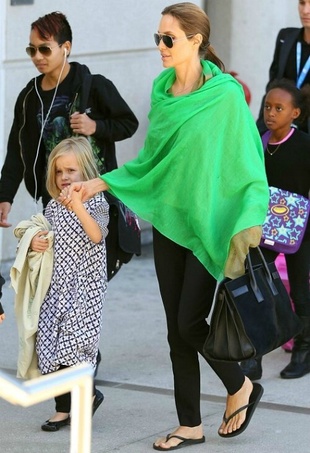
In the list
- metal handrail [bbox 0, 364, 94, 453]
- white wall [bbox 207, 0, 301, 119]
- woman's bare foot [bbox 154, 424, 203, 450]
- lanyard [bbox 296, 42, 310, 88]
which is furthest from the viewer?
white wall [bbox 207, 0, 301, 119]

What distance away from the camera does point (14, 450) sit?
487cm

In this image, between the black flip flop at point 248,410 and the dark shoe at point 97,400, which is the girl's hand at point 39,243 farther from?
the black flip flop at point 248,410

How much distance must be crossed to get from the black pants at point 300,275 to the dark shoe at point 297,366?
0.22 metres

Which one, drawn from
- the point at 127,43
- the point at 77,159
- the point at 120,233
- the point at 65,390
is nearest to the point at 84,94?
the point at 77,159

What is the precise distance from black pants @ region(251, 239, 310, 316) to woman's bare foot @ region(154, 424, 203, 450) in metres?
1.20

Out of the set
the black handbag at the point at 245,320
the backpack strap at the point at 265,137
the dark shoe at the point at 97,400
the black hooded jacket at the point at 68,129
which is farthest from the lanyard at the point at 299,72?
the dark shoe at the point at 97,400

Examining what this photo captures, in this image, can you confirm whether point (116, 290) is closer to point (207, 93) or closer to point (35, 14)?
point (35, 14)

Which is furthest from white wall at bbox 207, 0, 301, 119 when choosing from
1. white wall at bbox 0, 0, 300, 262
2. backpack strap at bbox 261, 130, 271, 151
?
backpack strap at bbox 261, 130, 271, 151

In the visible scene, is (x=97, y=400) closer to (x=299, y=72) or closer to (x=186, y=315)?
(x=186, y=315)

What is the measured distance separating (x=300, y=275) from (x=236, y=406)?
1233 millimetres

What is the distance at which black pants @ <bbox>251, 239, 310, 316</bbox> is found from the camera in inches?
232

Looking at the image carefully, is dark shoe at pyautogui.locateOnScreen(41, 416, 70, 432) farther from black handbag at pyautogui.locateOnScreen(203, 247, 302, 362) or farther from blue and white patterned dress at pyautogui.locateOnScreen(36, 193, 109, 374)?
black handbag at pyautogui.locateOnScreen(203, 247, 302, 362)

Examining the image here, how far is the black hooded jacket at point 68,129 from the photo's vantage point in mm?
5574

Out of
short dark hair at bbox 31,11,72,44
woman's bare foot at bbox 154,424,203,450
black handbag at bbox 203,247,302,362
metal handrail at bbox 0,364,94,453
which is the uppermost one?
short dark hair at bbox 31,11,72,44
